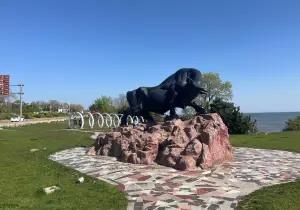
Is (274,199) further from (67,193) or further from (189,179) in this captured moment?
(67,193)

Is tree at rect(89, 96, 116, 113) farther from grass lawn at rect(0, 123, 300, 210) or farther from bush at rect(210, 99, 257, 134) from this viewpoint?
grass lawn at rect(0, 123, 300, 210)

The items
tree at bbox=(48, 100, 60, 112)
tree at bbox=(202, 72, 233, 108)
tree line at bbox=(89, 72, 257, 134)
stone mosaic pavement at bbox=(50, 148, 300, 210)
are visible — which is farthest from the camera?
tree at bbox=(48, 100, 60, 112)

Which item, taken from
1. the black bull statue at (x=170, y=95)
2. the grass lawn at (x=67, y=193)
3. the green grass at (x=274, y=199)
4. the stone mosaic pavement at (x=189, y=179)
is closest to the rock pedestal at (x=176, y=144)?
the stone mosaic pavement at (x=189, y=179)

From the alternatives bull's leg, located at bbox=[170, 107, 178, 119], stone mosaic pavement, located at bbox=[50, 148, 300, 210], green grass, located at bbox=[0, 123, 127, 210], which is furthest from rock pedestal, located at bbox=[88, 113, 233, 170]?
green grass, located at bbox=[0, 123, 127, 210]

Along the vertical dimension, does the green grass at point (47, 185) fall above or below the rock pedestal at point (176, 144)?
below

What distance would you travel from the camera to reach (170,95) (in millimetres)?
15984

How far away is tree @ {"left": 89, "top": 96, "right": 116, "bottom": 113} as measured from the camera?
278 feet

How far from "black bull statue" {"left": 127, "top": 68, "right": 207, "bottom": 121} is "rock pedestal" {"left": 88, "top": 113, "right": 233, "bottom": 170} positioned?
102 centimetres

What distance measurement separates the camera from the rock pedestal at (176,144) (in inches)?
500

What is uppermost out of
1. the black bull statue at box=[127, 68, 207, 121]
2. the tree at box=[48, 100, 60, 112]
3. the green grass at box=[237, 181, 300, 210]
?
the tree at box=[48, 100, 60, 112]

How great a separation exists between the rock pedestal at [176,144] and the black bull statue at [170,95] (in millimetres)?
1021

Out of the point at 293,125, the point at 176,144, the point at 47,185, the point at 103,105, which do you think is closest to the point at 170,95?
the point at 176,144

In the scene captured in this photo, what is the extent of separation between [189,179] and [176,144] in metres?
2.68

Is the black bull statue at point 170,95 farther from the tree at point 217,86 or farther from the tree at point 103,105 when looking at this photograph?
the tree at point 103,105
